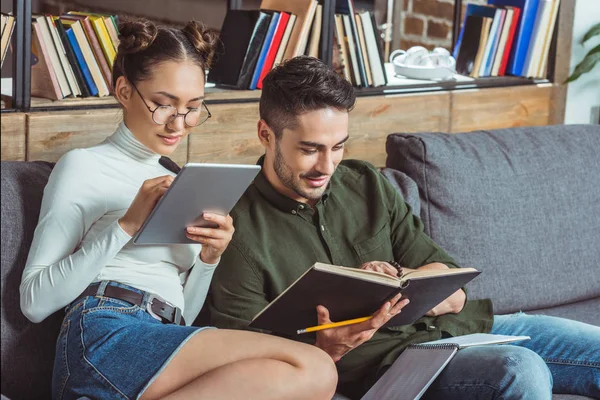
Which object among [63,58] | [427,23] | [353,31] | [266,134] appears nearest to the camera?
[266,134]

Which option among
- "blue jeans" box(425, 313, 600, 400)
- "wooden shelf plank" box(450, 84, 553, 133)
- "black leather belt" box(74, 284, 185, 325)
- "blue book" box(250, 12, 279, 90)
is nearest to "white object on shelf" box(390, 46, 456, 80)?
"wooden shelf plank" box(450, 84, 553, 133)

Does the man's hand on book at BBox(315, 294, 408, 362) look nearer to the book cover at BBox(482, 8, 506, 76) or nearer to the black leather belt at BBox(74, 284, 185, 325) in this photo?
the black leather belt at BBox(74, 284, 185, 325)

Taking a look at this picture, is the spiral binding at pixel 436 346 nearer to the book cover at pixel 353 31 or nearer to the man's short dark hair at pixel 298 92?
the man's short dark hair at pixel 298 92

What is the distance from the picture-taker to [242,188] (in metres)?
1.69

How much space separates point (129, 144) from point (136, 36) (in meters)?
0.22

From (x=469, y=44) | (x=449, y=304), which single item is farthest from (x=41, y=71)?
(x=469, y=44)

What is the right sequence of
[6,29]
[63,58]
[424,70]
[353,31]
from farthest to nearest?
[424,70]
[353,31]
[63,58]
[6,29]

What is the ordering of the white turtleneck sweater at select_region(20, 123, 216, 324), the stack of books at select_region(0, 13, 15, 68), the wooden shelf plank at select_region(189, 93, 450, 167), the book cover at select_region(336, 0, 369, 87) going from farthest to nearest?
1. the book cover at select_region(336, 0, 369, 87)
2. the wooden shelf plank at select_region(189, 93, 450, 167)
3. the stack of books at select_region(0, 13, 15, 68)
4. the white turtleneck sweater at select_region(20, 123, 216, 324)

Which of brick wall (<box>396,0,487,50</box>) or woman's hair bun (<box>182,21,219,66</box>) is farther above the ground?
brick wall (<box>396,0,487,50</box>)

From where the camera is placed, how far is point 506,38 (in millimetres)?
3158

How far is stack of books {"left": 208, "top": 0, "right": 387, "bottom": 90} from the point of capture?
2.56 m

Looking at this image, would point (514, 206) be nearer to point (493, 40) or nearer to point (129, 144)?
point (493, 40)

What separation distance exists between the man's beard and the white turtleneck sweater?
0.23 meters

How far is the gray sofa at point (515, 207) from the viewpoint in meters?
2.34
